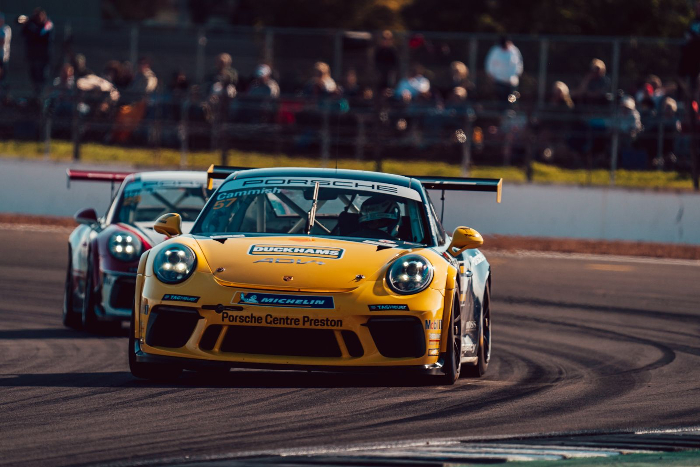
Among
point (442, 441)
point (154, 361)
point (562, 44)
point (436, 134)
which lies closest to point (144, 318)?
point (154, 361)

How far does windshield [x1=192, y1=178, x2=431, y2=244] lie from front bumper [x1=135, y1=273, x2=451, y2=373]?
0.87 metres

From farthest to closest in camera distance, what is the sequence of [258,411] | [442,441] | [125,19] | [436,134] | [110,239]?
[125,19] → [436,134] → [110,239] → [258,411] → [442,441]

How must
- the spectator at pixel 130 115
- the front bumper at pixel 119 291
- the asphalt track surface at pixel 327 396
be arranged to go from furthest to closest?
the spectator at pixel 130 115 < the front bumper at pixel 119 291 < the asphalt track surface at pixel 327 396

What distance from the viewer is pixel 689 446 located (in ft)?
18.5

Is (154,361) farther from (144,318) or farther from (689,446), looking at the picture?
(689,446)

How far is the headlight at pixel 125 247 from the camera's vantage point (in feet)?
33.6

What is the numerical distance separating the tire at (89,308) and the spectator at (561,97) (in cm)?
1177

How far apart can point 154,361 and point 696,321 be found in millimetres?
6456

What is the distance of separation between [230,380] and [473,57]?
15971 millimetres

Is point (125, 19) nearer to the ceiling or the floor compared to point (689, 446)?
nearer to the ceiling

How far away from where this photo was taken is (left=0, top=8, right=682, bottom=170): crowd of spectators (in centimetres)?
2003

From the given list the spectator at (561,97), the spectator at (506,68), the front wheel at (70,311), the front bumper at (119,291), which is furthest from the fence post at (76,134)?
the front bumper at (119,291)

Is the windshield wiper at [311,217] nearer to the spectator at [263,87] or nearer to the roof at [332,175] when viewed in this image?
the roof at [332,175]

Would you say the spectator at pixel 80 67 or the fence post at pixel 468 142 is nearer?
the fence post at pixel 468 142
